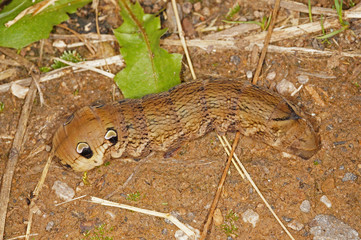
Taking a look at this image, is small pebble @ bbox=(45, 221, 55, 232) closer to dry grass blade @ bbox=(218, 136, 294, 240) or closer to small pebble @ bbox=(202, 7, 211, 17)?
dry grass blade @ bbox=(218, 136, 294, 240)

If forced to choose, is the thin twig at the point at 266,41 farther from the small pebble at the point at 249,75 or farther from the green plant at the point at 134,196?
the green plant at the point at 134,196

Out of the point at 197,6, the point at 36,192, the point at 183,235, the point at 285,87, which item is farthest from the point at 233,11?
the point at 36,192

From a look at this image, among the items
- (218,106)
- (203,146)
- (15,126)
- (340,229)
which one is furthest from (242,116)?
(15,126)

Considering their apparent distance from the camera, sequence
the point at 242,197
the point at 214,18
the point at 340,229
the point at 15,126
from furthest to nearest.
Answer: the point at 214,18, the point at 15,126, the point at 242,197, the point at 340,229

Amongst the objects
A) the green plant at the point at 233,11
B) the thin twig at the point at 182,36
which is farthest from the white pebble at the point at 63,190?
the green plant at the point at 233,11

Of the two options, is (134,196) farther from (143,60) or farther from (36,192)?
(143,60)

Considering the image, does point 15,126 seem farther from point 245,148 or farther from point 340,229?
point 340,229
